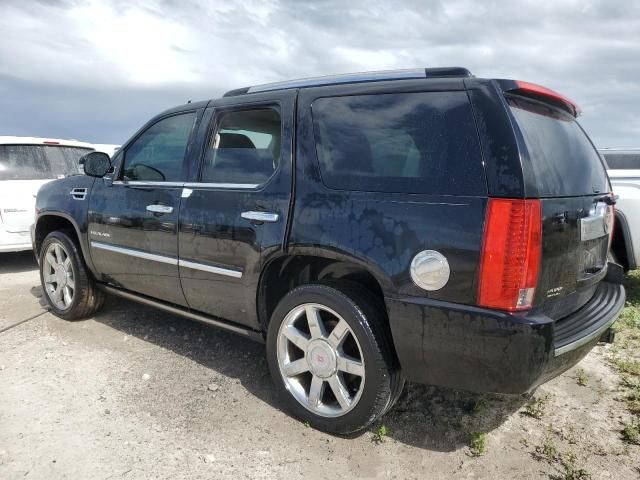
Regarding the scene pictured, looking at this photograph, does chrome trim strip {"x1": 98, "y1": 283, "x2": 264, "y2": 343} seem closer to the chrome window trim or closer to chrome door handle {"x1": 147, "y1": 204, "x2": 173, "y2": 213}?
the chrome window trim

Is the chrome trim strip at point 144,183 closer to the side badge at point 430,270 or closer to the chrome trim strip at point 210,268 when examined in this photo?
the chrome trim strip at point 210,268

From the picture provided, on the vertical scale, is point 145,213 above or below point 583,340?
above

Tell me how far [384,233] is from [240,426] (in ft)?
4.65

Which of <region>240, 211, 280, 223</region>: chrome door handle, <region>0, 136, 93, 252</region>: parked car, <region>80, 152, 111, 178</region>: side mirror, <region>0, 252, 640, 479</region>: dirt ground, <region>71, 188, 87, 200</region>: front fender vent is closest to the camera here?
<region>0, 252, 640, 479</region>: dirt ground

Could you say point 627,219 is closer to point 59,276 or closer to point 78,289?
point 78,289

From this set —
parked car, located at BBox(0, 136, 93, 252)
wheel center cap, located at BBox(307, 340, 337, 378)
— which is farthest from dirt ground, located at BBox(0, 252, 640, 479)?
parked car, located at BBox(0, 136, 93, 252)

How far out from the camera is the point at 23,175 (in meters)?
6.64

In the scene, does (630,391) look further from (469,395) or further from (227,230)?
(227,230)

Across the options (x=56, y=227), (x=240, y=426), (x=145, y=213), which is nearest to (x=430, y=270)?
(x=240, y=426)

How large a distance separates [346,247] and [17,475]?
1.94 meters

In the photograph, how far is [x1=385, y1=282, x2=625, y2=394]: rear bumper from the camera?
7.09ft

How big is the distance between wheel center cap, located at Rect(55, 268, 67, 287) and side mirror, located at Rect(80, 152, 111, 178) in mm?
1084

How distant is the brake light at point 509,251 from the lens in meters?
2.14

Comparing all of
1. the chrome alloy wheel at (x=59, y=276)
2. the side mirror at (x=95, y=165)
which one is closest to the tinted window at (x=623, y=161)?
the side mirror at (x=95, y=165)
